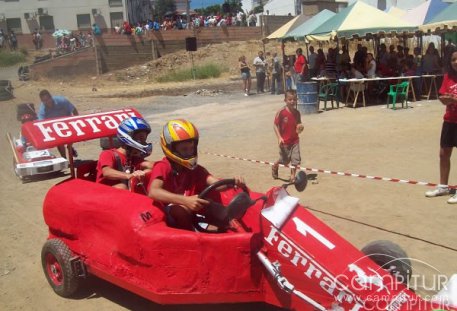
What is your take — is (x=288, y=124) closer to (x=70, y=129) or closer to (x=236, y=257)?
(x=70, y=129)

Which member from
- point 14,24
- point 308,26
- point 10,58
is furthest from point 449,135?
point 14,24

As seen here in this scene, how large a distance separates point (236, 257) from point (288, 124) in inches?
196

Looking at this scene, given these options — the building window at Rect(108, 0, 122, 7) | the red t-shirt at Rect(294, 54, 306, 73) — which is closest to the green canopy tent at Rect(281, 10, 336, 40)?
the red t-shirt at Rect(294, 54, 306, 73)

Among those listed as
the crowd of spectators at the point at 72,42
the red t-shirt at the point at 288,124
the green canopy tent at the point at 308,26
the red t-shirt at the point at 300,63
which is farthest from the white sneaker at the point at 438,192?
the crowd of spectators at the point at 72,42

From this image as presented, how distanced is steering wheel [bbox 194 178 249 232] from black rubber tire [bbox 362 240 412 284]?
41.0 inches

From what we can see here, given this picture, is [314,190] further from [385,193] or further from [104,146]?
[104,146]

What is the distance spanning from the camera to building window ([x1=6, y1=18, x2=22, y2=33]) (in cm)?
5573

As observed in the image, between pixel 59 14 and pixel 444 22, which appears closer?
pixel 444 22

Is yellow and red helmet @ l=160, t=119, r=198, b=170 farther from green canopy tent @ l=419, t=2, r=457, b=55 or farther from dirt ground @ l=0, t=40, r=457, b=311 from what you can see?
green canopy tent @ l=419, t=2, r=457, b=55

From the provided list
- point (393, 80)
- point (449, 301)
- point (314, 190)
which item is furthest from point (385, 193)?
point (393, 80)

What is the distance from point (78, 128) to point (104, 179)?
2.98 ft

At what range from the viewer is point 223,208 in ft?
12.2

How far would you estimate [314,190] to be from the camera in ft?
25.2

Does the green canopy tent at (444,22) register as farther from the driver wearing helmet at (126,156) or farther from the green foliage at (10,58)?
the green foliage at (10,58)
